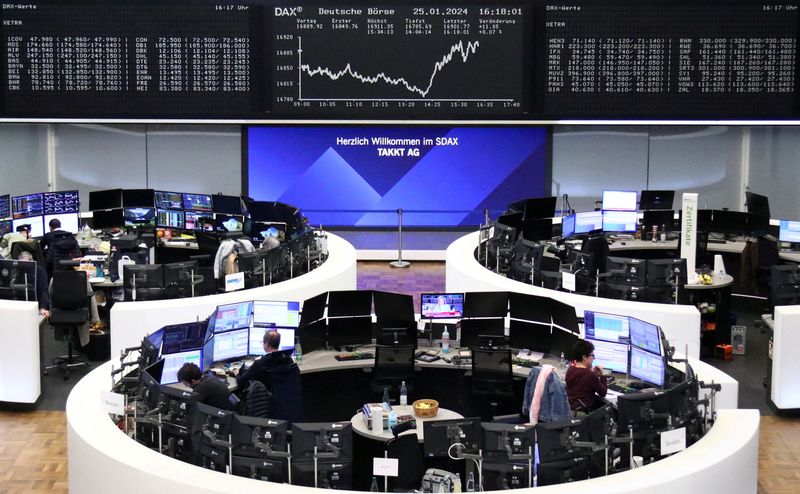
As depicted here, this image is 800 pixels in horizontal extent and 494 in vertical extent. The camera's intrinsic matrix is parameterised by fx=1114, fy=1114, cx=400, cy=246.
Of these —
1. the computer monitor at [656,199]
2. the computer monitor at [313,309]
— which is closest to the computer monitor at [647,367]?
the computer monitor at [313,309]

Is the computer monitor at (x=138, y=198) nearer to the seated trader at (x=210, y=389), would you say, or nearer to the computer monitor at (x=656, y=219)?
the computer monitor at (x=656, y=219)

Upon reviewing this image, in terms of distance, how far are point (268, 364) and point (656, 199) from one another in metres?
8.40

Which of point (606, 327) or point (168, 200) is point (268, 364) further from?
point (168, 200)

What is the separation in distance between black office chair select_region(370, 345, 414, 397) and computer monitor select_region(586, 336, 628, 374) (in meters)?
1.48

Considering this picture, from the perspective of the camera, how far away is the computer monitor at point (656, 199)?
1504 cm

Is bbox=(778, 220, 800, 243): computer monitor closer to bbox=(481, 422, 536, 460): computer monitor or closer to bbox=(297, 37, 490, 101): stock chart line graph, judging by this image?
bbox=(297, 37, 490, 101): stock chart line graph

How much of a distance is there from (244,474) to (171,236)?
29.2 feet

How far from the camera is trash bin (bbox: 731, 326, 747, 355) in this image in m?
12.1

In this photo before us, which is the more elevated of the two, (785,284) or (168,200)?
(168,200)

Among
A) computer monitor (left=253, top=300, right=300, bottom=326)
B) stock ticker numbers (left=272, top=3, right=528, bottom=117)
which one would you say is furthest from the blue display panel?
computer monitor (left=253, top=300, right=300, bottom=326)

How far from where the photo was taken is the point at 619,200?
1477 cm

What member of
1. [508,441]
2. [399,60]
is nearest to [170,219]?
[399,60]

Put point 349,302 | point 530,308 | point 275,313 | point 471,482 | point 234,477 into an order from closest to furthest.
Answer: point 234,477
point 471,482
point 275,313
point 530,308
point 349,302

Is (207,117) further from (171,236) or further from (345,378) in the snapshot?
(345,378)
